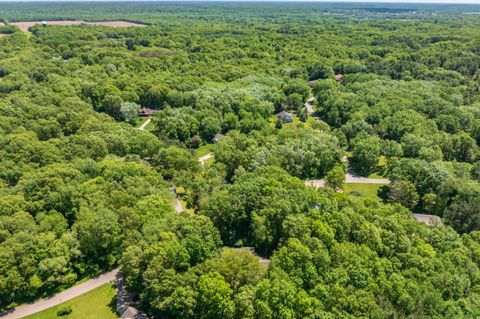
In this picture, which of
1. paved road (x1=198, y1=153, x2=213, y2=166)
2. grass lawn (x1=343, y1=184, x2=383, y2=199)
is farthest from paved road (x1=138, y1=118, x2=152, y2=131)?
grass lawn (x1=343, y1=184, x2=383, y2=199)

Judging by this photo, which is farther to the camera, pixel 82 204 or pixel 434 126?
pixel 434 126

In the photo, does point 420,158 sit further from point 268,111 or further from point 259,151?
point 268,111

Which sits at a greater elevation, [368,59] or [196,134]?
[368,59]

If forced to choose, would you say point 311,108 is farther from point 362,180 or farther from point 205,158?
point 205,158

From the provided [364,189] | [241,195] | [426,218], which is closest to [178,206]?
[241,195]

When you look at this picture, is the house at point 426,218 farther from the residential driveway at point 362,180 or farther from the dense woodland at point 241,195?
the residential driveway at point 362,180

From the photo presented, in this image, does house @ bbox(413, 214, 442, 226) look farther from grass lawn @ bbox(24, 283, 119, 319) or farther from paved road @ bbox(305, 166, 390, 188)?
grass lawn @ bbox(24, 283, 119, 319)

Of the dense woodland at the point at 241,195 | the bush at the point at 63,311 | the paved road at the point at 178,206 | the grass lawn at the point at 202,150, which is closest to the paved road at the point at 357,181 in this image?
the dense woodland at the point at 241,195

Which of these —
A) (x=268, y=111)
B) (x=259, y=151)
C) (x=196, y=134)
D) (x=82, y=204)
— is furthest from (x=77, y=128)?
(x=268, y=111)
